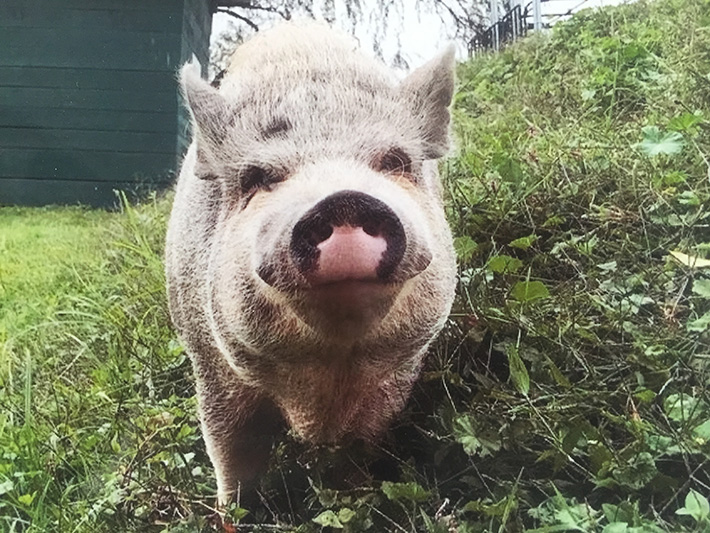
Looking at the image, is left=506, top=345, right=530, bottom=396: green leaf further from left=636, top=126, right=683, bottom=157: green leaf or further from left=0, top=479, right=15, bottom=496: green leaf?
left=0, top=479, right=15, bottom=496: green leaf

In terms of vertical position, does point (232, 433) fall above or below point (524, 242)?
below

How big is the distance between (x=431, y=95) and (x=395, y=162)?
0.44 feet

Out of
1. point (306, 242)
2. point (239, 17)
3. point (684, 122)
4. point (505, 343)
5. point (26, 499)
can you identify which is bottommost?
point (26, 499)

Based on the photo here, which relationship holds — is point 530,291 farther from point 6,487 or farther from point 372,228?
point 6,487

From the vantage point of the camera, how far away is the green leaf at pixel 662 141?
1422mm

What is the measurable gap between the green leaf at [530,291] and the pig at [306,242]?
0.13m

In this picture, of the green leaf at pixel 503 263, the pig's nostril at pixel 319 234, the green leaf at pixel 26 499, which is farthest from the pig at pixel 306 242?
the green leaf at pixel 26 499

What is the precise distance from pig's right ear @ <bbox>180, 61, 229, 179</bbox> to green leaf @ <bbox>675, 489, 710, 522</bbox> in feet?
2.84

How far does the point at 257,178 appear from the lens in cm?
125

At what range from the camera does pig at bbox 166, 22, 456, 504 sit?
1107mm

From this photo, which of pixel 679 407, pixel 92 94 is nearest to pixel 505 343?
pixel 679 407

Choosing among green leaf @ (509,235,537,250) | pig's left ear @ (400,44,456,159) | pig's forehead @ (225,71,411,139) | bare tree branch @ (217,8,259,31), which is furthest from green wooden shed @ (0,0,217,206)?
green leaf @ (509,235,537,250)

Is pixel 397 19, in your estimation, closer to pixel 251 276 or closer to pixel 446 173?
pixel 446 173

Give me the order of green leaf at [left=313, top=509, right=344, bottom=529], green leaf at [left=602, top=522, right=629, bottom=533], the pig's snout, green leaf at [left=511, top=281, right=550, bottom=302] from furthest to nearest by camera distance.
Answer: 1. green leaf at [left=511, top=281, right=550, bottom=302]
2. green leaf at [left=313, top=509, right=344, bottom=529]
3. green leaf at [left=602, top=522, right=629, bottom=533]
4. the pig's snout
